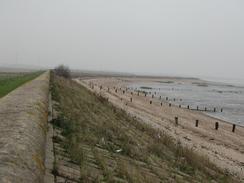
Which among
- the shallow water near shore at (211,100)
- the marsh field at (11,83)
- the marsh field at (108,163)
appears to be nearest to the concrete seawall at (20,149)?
the marsh field at (108,163)

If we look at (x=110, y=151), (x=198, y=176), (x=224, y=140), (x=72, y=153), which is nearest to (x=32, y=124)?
(x=72, y=153)

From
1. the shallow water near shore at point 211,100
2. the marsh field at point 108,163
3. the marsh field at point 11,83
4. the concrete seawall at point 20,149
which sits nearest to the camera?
the concrete seawall at point 20,149

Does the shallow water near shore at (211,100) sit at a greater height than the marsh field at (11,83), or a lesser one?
lesser

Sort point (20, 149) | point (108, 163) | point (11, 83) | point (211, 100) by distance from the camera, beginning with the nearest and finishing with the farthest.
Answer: point (20, 149), point (108, 163), point (11, 83), point (211, 100)

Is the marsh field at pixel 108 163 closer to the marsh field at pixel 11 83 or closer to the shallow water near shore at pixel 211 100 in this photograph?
the marsh field at pixel 11 83

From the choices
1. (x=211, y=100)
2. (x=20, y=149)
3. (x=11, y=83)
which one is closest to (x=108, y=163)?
(x=20, y=149)

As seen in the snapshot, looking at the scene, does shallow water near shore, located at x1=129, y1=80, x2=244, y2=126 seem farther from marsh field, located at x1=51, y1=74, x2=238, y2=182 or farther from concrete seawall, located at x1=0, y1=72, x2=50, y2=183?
concrete seawall, located at x1=0, y1=72, x2=50, y2=183

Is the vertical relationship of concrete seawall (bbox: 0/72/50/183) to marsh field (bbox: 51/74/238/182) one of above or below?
above

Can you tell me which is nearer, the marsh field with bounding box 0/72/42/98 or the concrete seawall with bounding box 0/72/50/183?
the concrete seawall with bounding box 0/72/50/183

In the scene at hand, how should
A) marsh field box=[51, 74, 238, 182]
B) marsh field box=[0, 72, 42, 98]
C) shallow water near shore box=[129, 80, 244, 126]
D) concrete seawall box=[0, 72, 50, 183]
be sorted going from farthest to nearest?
1. shallow water near shore box=[129, 80, 244, 126]
2. marsh field box=[0, 72, 42, 98]
3. marsh field box=[51, 74, 238, 182]
4. concrete seawall box=[0, 72, 50, 183]

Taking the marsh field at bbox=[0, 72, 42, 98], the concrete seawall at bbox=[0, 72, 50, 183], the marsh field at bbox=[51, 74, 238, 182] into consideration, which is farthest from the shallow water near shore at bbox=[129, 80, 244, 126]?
the concrete seawall at bbox=[0, 72, 50, 183]

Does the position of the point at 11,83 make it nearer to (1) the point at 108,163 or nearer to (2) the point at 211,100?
(1) the point at 108,163

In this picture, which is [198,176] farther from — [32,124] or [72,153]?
[32,124]

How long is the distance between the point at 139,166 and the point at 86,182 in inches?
116
